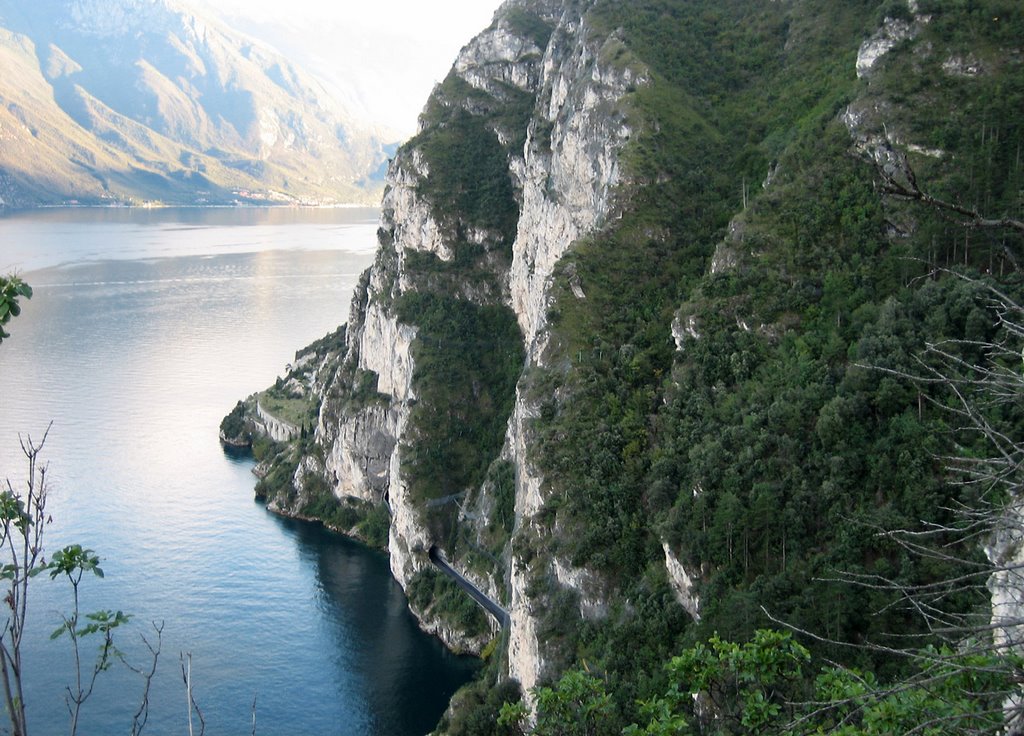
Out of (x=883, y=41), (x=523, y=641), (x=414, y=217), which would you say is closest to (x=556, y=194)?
(x=414, y=217)

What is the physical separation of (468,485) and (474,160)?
102 feet

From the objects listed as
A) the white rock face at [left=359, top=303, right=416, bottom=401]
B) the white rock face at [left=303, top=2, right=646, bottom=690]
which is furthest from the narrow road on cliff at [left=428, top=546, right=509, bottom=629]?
the white rock face at [left=359, top=303, right=416, bottom=401]

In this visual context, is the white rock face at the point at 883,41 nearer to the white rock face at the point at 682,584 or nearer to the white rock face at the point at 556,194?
the white rock face at the point at 556,194

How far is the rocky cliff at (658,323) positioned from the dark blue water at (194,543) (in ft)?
15.8

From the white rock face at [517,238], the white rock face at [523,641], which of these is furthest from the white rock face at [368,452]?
the white rock face at [523,641]

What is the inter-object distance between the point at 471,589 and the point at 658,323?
67.3 feet

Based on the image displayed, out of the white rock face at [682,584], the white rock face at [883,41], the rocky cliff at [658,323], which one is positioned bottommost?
the white rock face at [682,584]

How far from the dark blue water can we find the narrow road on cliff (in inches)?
137

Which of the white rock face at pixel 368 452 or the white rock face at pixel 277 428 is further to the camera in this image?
the white rock face at pixel 277 428

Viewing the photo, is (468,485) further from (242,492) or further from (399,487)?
(242,492)

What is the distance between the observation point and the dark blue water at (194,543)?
45.6 meters

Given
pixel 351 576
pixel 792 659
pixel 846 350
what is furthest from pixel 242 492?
pixel 792 659

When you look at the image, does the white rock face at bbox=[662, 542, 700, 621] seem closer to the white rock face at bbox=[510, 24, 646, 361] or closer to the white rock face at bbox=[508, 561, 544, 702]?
the white rock face at bbox=[508, 561, 544, 702]

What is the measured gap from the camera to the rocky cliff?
109ft
